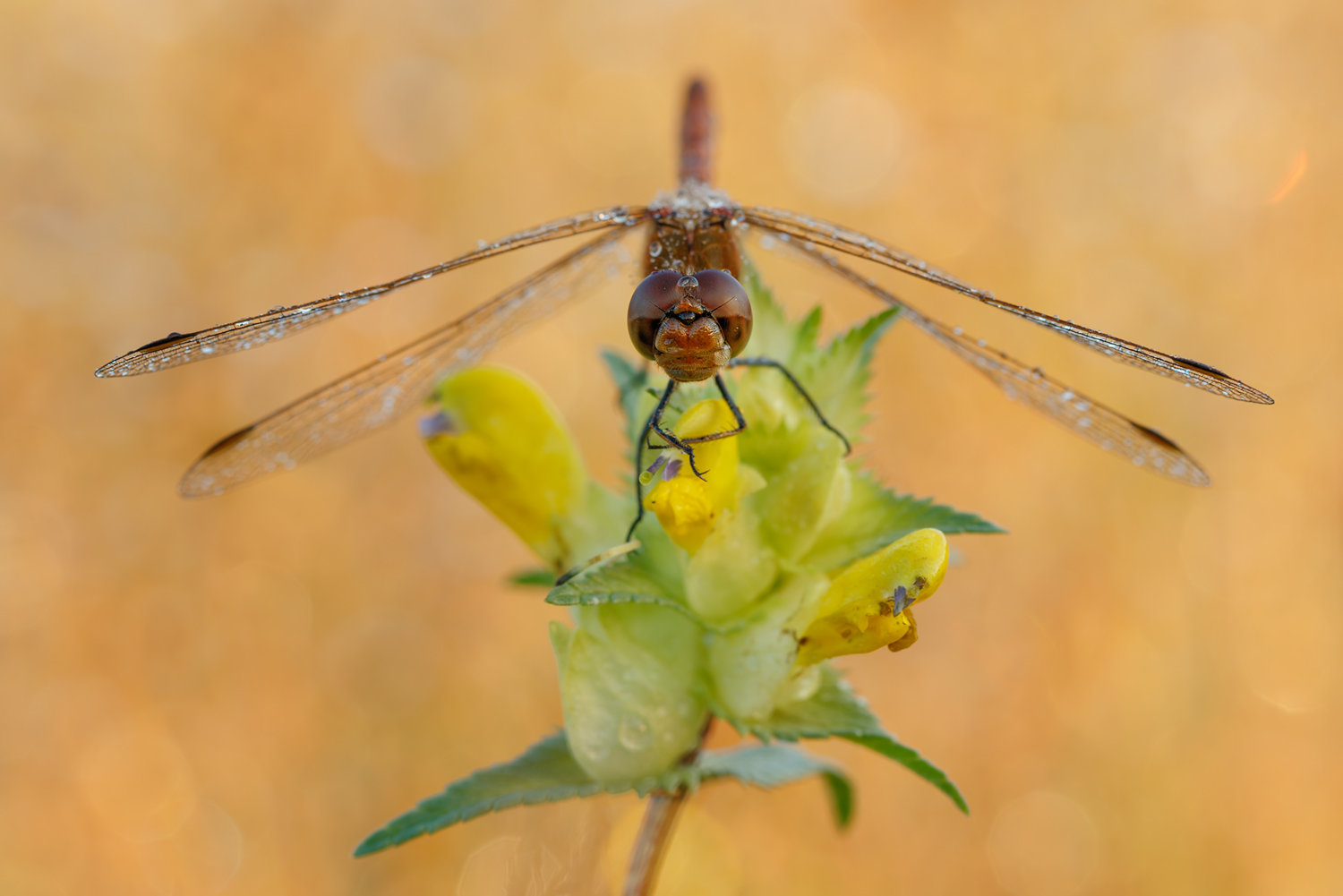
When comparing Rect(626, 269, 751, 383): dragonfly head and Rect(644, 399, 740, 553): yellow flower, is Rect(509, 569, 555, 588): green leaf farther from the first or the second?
Rect(626, 269, 751, 383): dragonfly head

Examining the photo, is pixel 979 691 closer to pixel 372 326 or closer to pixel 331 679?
pixel 331 679

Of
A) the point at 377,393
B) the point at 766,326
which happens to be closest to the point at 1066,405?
the point at 766,326

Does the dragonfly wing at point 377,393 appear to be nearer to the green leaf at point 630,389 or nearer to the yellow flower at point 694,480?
the green leaf at point 630,389

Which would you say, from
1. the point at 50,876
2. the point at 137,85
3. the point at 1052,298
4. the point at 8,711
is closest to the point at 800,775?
the point at 50,876

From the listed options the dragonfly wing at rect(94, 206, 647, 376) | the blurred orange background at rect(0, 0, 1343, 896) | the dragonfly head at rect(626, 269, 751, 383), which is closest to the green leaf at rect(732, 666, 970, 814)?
the dragonfly head at rect(626, 269, 751, 383)

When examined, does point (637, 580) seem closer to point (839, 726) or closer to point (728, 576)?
point (728, 576)
